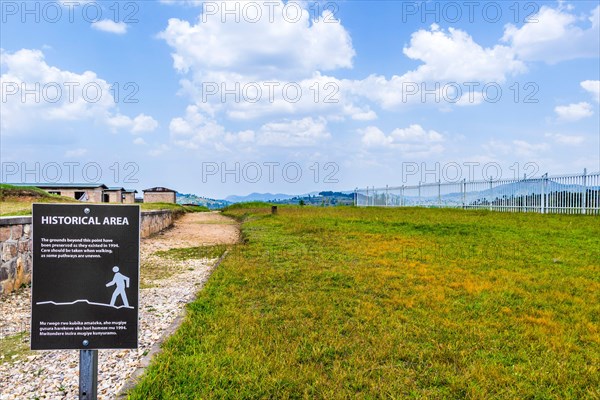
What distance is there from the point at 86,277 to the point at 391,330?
305 cm

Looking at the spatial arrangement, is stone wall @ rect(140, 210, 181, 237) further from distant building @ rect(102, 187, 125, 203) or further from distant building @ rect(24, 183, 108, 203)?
distant building @ rect(102, 187, 125, 203)

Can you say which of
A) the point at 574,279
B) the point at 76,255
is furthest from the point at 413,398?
the point at 574,279

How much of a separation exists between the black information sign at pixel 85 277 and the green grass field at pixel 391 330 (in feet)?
2.38

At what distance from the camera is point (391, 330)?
4.34 m

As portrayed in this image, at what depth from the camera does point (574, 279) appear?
258 inches

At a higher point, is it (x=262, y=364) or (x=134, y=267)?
(x=134, y=267)

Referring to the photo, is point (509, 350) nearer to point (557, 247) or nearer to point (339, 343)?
point (339, 343)

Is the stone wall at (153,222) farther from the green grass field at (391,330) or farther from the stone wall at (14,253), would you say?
the green grass field at (391,330)

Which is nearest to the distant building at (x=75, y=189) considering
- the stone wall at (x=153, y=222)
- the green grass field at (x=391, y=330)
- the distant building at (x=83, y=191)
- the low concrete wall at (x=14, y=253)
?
the distant building at (x=83, y=191)

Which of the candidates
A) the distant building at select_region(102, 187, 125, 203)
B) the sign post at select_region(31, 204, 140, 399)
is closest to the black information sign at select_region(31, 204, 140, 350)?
the sign post at select_region(31, 204, 140, 399)

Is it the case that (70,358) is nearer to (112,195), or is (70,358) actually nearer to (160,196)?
(112,195)

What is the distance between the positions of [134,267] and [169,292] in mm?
4096

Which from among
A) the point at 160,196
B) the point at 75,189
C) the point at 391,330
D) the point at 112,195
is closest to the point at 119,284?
the point at 391,330

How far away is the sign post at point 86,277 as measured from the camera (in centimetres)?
263
